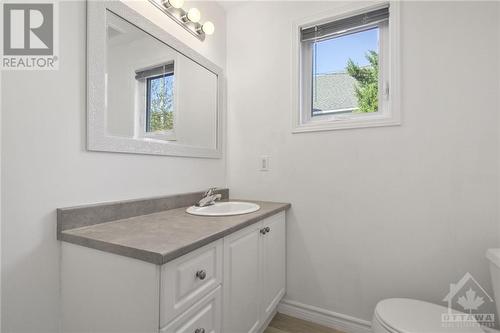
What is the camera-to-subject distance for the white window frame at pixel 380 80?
4.78 ft

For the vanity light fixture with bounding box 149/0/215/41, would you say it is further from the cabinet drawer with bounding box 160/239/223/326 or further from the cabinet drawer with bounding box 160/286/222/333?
the cabinet drawer with bounding box 160/286/222/333

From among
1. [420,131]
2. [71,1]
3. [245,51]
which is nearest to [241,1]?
[245,51]

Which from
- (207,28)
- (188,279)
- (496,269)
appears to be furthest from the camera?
(207,28)

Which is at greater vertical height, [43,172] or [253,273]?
[43,172]

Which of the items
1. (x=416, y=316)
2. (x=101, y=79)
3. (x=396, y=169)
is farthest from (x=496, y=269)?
(x=101, y=79)

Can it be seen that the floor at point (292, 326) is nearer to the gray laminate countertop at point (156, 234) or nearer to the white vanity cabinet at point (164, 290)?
the white vanity cabinet at point (164, 290)

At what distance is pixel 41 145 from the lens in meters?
0.95

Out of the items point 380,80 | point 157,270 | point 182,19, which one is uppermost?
point 182,19

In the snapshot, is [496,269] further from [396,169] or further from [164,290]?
[164,290]

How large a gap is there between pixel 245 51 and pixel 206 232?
1552mm

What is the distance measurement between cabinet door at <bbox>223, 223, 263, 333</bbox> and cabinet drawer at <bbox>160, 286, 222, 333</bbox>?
63 mm

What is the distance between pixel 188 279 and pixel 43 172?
A: 0.70 meters

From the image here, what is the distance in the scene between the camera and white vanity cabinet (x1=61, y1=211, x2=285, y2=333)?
0.78 metres

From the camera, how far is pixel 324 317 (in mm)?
1654
